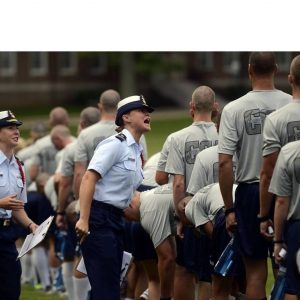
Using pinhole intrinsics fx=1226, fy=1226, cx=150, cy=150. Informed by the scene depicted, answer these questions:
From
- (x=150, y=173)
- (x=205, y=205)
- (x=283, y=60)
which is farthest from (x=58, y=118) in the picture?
(x=283, y=60)

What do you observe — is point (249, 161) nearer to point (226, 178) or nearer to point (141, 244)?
point (226, 178)

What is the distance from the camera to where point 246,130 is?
342 inches

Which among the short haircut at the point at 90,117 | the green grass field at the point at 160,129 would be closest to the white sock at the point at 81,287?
the short haircut at the point at 90,117

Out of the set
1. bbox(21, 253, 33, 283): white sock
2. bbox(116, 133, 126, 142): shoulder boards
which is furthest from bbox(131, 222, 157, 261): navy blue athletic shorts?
bbox(21, 253, 33, 283): white sock

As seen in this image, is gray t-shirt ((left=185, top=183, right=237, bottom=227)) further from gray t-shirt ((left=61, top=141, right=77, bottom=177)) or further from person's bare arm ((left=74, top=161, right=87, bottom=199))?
gray t-shirt ((left=61, top=141, right=77, bottom=177))

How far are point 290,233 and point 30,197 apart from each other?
24.0ft

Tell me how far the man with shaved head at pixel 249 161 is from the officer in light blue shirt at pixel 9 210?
1.74 meters

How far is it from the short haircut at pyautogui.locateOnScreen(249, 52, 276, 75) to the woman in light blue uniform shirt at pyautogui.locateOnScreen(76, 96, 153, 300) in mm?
936

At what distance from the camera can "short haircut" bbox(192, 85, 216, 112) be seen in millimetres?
9945

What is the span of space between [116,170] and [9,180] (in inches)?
41.2

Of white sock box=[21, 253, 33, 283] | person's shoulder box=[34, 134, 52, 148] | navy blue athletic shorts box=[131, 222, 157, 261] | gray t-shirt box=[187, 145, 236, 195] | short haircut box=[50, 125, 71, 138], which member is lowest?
white sock box=[21, 253, 33, 283]
